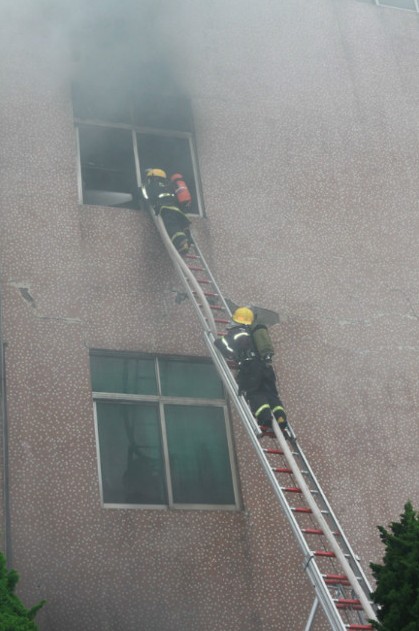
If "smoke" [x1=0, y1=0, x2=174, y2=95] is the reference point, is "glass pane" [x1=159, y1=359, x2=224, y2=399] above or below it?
below

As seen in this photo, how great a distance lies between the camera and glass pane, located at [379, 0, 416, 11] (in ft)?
45.4

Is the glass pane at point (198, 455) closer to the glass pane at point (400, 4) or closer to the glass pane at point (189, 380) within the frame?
the glass pane at point (189, 380)

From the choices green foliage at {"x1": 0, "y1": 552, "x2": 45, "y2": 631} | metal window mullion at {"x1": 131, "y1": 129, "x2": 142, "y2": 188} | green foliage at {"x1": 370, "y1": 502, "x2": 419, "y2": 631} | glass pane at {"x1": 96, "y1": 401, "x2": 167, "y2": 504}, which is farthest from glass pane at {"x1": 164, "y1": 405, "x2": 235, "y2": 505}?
green foliage at {"x1": 370, "y1": 502, "x2": 419, "y2": 631}

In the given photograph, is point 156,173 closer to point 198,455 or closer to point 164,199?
point 164,199

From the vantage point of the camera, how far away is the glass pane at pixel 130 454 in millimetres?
9203

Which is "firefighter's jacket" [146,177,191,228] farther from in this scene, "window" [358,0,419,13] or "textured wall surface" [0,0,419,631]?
"window" [358,0,419,13]

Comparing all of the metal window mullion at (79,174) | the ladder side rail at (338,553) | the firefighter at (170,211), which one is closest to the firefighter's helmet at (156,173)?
the firefighter at (170,211)

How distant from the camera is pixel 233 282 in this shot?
34.8 ft

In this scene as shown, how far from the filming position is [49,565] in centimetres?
841

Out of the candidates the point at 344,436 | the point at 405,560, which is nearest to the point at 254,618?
the point at 344,436

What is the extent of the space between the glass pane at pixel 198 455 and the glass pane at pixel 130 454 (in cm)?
14

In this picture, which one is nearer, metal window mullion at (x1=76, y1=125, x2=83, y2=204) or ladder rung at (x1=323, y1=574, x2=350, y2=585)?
ladder rung at (x1=323, y1=574, x2=350, y2=585)

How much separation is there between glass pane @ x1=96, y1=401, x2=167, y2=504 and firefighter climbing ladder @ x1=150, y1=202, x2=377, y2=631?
91cm

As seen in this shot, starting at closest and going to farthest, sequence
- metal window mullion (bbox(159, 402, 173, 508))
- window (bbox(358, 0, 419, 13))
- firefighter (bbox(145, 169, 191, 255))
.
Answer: metal window mullion (bbox(159, 402, 173, 508)) → firefighter (bbox(145, 169, 191, 255)) → window (bbox(358, 0, 419, 13))
